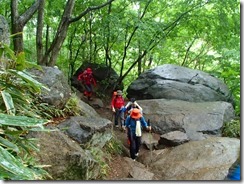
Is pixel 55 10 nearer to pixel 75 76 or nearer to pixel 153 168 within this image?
pixel 75 76

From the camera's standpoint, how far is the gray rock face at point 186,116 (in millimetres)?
3201

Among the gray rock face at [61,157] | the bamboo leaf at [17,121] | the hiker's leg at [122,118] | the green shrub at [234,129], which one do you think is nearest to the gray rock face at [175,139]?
the green shrub at [234,129]

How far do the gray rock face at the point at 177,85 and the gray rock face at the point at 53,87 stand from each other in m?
1.70

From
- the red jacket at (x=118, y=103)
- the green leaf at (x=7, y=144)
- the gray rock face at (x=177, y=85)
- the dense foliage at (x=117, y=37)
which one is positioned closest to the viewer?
the green leaf at (x=7, y=144)

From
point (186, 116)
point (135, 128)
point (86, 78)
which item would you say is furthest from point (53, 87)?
point (86, 78)

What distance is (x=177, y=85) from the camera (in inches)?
179

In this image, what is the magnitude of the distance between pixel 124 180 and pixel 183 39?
4.42 m

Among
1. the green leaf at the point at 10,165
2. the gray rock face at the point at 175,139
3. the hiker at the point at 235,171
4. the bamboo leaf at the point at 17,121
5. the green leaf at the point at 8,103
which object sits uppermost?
the green leaf at the point at 8,103

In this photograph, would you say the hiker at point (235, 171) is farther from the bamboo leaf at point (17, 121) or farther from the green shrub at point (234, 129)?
the bamboo leaf at point (17, 121)

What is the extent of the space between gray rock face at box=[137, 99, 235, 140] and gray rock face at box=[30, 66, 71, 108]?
125cm

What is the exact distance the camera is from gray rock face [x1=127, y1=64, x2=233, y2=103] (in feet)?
11.3

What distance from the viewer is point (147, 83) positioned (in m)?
5.61

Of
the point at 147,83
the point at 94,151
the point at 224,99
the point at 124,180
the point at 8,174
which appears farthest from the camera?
the point at 147,83

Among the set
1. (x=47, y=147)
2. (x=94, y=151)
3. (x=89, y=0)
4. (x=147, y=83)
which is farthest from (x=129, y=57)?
(x=47, y=147)
